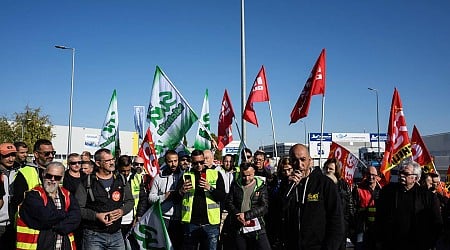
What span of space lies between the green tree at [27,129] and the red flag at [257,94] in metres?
32.8

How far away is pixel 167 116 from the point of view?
9.10 meters

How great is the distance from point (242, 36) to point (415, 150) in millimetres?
5807

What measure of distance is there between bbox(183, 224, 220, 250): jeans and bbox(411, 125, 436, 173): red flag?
474cm

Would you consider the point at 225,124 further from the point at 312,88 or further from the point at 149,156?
the point at 312,88

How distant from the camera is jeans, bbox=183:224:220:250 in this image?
675cm

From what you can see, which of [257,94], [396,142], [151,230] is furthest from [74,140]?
[151,230]

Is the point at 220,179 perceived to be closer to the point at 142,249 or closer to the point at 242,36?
the point at 142,249

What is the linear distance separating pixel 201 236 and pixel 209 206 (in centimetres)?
46

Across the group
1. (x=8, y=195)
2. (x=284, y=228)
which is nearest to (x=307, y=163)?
(x=284, y=228)

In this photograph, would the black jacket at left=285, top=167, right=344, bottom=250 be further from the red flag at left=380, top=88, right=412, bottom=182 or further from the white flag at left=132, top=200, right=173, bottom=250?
the red flag at left=380, top=88, right=412, bottom=182

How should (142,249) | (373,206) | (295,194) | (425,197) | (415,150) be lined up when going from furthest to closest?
(415,150)
(373,206)
(142,249)
(425,197)
(295,194)

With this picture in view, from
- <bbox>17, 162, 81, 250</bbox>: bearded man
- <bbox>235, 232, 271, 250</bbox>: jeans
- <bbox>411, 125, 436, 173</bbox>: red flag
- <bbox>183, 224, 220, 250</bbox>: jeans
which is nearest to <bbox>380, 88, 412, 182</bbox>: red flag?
<bbox>411, 125, 436, 173</bbox>: red flag

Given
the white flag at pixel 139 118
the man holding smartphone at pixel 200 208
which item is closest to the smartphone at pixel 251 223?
the man holding smartphone at pixel 200 208

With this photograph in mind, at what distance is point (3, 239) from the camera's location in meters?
5.41
